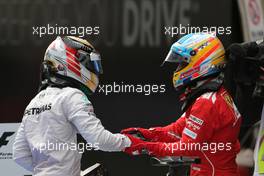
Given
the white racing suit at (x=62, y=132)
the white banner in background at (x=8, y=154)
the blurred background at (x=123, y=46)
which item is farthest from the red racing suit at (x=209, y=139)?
the white banner in background at (x=8, y=154)

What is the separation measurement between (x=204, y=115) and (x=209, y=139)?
7.0 inches

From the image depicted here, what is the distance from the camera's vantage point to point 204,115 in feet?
13.0

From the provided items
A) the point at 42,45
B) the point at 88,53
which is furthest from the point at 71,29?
the point at 88,53

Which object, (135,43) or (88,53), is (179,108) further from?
(88,53)

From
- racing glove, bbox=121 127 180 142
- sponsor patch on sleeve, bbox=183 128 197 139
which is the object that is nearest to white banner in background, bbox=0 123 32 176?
racing glove, bbox=121 127 180 142

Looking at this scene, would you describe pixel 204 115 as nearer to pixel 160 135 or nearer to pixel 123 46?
pixel 160 135

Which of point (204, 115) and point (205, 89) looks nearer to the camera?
point (204, 115)

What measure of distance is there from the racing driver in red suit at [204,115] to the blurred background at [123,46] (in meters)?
1.41

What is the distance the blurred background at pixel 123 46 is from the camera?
5664mm

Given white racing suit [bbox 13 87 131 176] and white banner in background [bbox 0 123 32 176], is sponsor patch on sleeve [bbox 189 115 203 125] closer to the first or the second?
white racing suit [bbox 13 87 131 176]

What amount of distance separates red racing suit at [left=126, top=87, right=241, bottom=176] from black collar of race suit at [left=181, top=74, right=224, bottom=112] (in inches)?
1.4

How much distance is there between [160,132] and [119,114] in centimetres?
125

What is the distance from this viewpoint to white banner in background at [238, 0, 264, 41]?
221 inches

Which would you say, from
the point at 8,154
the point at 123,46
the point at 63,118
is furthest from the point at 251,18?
the point at 8,154
